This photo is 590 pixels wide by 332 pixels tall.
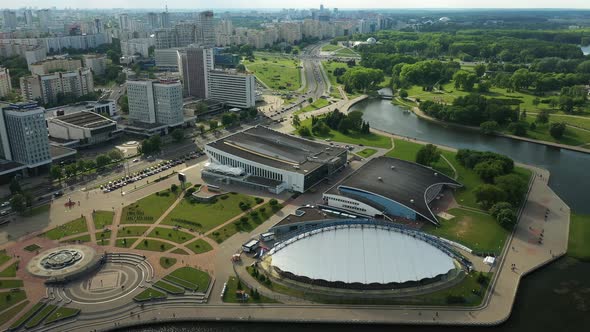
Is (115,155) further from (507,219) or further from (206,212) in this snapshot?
(507,219)

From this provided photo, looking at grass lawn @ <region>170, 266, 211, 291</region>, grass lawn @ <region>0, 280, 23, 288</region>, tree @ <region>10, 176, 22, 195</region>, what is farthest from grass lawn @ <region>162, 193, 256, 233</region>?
tree @ <region>10, 176, 22, 195</region>

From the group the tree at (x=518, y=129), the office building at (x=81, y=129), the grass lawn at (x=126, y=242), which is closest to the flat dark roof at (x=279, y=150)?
the grass lawn at (x=126, y=242)

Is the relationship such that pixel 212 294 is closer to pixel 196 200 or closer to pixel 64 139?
pixel 196 200

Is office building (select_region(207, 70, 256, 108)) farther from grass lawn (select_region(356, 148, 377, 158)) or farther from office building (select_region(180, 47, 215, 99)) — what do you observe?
grass lawn (select_region(356, 148, 377, 158))

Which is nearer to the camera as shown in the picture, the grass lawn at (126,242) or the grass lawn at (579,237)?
the grass lawn at (579,237)

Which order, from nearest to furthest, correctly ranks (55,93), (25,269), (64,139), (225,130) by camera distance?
1. (25,269)
2. (64,139)
3. (225,130)
4. (55,93)

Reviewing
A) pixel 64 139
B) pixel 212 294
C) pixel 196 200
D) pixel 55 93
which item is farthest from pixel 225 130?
pixel 212 294

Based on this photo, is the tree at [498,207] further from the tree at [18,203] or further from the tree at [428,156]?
the tree at [18,203]
